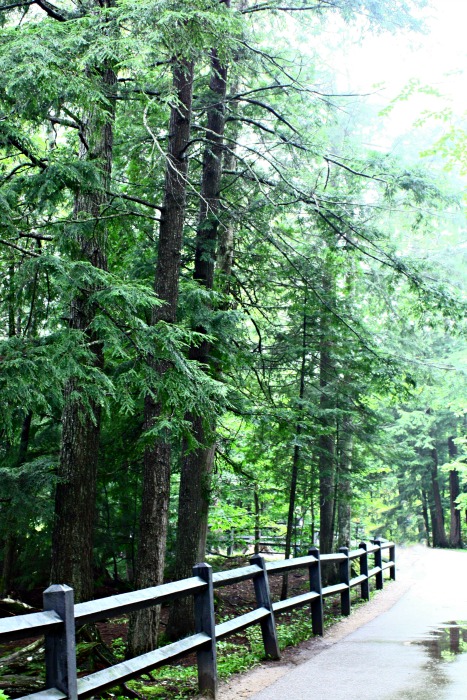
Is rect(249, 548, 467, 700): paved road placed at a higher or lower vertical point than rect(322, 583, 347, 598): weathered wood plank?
lower

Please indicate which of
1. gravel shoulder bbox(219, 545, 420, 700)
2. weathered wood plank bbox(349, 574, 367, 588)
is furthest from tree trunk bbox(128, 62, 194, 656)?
weathered wood plank bbox(349, 574, 367, 588)

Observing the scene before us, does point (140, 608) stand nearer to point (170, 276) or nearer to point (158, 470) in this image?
point (158, 470)

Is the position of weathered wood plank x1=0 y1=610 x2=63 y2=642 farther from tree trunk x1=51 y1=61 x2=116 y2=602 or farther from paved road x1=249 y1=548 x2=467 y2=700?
tree trunk x1=51 y1=61 x2=116 y2=602

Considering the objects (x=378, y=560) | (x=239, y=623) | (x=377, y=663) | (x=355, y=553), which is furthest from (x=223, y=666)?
(x=378, y=560)

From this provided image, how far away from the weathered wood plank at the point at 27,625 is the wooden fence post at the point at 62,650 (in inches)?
1.8

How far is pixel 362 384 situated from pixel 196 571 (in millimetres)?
10611

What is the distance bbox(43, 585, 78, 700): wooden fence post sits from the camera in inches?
158

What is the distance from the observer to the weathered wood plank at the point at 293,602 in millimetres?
7746

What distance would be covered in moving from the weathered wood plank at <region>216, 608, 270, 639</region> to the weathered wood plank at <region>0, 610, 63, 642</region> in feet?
8.13

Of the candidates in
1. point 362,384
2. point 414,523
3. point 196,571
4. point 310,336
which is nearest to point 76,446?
point 196,571

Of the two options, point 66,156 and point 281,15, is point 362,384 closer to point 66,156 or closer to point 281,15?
point 281,15

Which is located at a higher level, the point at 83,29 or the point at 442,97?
the point at 442,97

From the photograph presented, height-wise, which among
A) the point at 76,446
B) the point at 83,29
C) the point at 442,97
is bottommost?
the point at 76,446

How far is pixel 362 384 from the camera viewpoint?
52.4 ft
